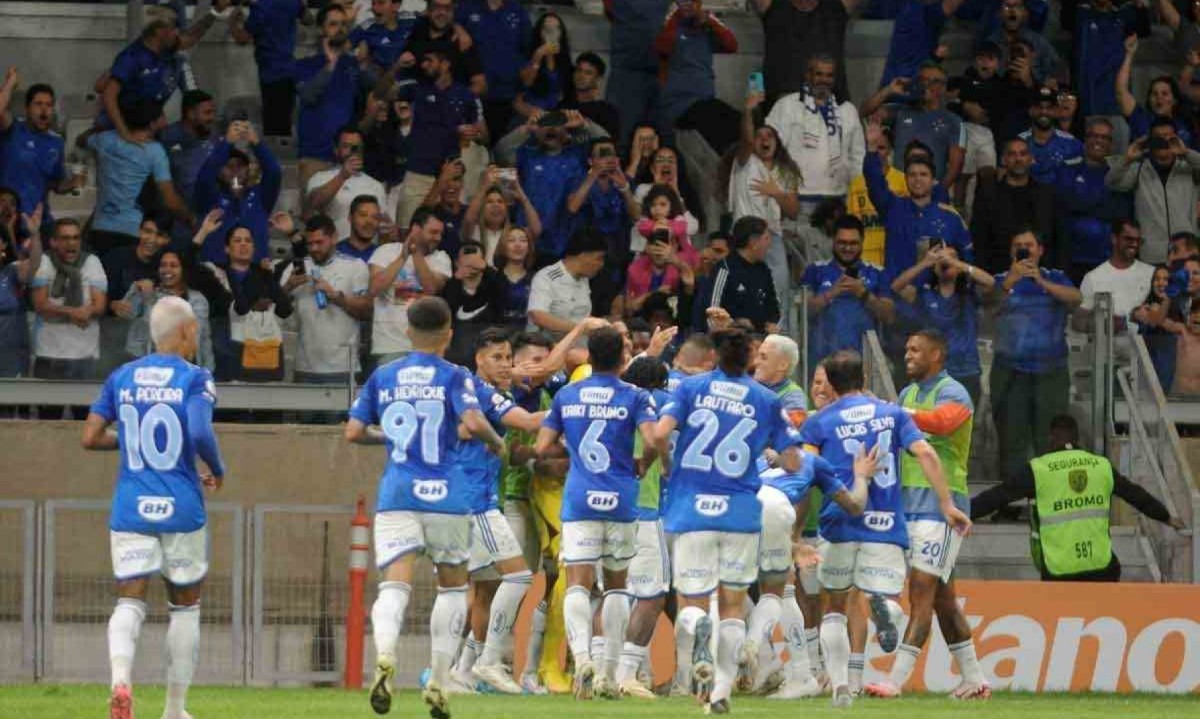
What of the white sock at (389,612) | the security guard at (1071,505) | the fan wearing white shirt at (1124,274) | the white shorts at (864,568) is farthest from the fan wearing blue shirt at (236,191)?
the white sock at (389,612)

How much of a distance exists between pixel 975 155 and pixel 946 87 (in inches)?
36.7

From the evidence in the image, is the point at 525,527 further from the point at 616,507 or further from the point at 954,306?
the point at 954,306

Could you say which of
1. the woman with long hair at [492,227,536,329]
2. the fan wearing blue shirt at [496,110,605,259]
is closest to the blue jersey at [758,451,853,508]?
the woman with long hair at [492,227,536,329]

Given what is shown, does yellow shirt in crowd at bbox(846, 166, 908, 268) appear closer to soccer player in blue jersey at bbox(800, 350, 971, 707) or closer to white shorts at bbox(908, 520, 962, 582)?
white shorts at bbox(908, 520, 962, 582)

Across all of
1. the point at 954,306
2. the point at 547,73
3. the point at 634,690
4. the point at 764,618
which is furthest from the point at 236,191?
the point at 764,618

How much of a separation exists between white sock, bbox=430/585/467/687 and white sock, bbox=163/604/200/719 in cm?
126

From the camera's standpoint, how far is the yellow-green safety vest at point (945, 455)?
1652 centimetres

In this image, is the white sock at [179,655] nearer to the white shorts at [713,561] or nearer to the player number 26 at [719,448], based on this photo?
the white shorts at [713,561]

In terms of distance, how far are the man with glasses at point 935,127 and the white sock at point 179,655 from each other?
1262 cm

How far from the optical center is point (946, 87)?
24.8 metres

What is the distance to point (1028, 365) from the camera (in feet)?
64.5

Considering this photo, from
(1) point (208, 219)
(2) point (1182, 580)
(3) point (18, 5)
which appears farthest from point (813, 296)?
(3) point (18, 5)

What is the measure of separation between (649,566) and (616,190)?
6.84m

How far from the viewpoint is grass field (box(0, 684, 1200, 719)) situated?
13.8 meters
